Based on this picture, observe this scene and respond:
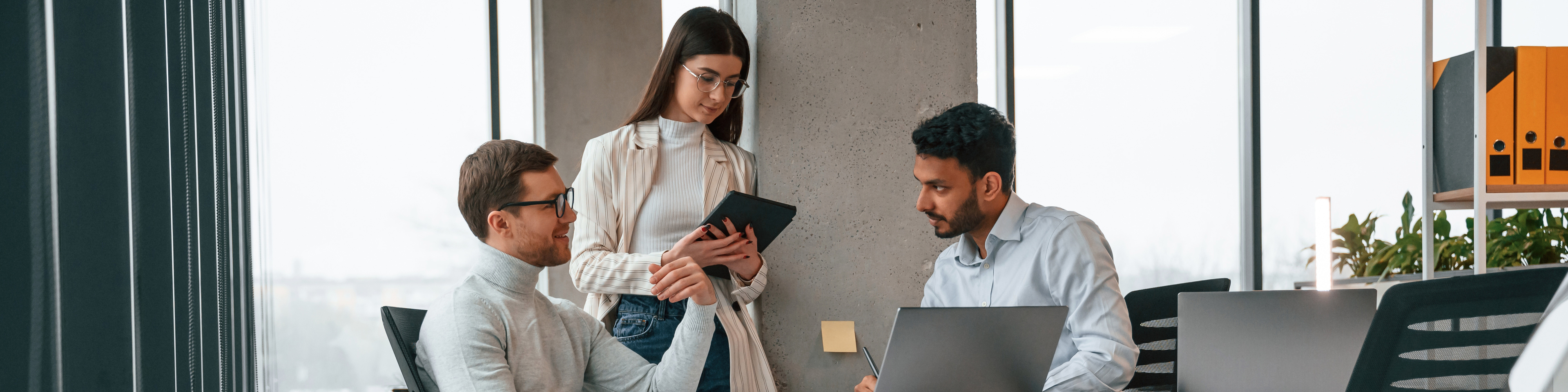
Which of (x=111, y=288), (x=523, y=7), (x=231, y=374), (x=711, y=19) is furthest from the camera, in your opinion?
(x=523, y=7)

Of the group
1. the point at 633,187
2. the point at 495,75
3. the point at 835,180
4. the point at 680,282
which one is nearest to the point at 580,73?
the point at 495,75

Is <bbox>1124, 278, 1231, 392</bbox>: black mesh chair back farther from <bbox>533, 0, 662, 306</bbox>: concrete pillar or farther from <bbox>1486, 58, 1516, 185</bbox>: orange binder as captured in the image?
<bbox>533, 0, 662, 306</bbox>: concrete pillar

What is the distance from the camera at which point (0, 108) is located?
0.65 m

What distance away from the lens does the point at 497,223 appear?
162cm

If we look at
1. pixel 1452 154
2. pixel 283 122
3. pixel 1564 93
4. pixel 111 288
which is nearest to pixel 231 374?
pixel 111 288

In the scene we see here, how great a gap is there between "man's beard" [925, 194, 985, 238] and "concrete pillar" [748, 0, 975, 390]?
A: 57cm

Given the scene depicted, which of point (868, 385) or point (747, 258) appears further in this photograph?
point (747, 258)

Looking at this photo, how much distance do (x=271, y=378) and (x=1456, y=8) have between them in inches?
207

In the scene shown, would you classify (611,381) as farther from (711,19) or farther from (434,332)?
(711,19)

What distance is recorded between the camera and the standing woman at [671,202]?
6.67 ft

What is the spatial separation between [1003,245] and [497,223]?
1107 mm

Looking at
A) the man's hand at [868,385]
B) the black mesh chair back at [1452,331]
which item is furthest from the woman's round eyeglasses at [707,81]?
the black mesh chair back at [1452,331]

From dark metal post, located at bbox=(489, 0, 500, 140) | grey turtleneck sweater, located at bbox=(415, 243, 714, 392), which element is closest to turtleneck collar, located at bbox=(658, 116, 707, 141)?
grey turtleneck sweater, located at bbox=(415, 243, 714, 392)

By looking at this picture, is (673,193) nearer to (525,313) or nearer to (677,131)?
(677,131)
